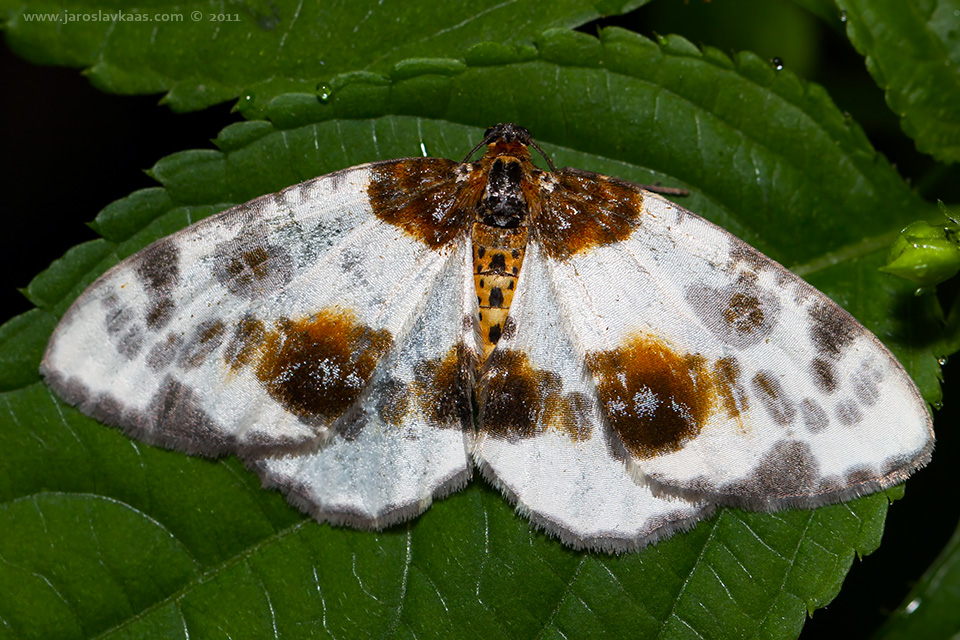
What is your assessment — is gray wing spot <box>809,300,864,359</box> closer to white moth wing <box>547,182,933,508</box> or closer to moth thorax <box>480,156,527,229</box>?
white moth wing <box>547,182,933,508</box>

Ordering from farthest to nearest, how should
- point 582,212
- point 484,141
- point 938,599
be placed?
1. point 938,599
2. point 484,141
3. point 582,212

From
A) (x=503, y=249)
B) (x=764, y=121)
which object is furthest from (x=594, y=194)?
(x=764, y=121)

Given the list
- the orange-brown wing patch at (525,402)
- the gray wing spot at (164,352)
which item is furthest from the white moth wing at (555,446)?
the gray wing spot at (164,352)

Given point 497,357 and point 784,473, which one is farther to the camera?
point 497,357

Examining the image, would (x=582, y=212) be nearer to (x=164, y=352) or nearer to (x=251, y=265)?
(x=251, y=265)

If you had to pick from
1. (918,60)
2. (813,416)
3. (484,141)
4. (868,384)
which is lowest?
(813,416)

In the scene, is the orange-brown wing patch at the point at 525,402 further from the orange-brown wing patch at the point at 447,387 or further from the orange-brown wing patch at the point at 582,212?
the orange-brown wing patch at the point at 582,212

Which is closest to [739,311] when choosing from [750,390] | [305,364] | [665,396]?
[750,390]

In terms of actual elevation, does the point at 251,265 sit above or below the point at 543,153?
below
